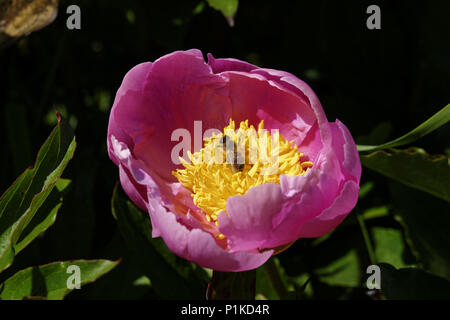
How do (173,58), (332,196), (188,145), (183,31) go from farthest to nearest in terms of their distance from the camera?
(183,31)
(188,145)
(173,58)
(332,196)

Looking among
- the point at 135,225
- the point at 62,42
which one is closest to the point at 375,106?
the point at 135,225

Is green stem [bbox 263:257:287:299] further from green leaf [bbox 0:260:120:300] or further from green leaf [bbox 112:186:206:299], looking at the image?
green leaf [bbox 0:260:120:300]

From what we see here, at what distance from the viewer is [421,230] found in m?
0.95

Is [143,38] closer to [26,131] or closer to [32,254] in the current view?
[26,131]

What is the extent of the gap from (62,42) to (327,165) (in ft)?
2.29

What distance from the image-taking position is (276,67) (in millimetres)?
1226

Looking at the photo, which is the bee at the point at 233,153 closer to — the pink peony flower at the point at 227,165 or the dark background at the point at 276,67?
the pink peony flower at the point at 227,165

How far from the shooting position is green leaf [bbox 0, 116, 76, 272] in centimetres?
78

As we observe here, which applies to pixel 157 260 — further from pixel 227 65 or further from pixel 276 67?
pixel 276 67

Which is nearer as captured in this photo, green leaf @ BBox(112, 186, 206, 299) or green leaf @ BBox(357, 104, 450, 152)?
green leaf @ BBox(357, 104, 450, 152)

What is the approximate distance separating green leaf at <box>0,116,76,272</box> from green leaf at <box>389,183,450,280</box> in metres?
0.54

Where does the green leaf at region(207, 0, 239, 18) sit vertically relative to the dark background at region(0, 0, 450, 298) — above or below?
above

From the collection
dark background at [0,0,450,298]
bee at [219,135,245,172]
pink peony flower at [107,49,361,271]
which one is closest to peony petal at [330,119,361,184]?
pink peony flower at [107,49,361,271]

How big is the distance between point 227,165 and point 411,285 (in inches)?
13.2
